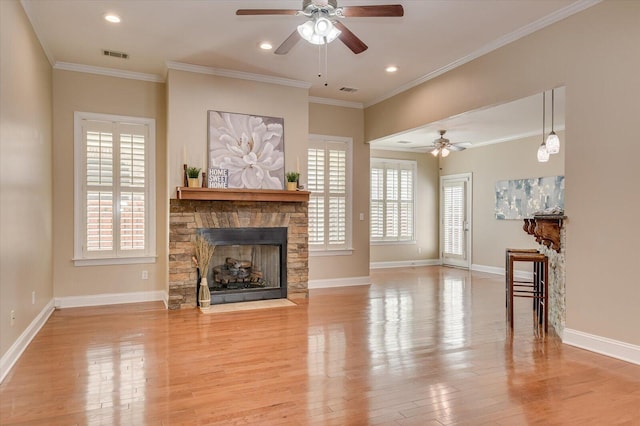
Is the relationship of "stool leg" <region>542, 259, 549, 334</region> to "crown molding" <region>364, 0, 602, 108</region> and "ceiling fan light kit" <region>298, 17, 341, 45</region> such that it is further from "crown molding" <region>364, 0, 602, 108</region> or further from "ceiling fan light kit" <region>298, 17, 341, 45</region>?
"ceiling fan light kit" <region>298, 17, 341, 45</region>

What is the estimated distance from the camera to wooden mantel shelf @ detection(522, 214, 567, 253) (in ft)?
13.3

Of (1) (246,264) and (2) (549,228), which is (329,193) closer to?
(1) (246,264)

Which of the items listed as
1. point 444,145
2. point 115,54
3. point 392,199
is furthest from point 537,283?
point 115,54

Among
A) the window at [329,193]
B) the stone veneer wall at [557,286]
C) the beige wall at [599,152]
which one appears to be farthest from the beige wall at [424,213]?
the beige wall at [599,152]

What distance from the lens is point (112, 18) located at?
13.5ft

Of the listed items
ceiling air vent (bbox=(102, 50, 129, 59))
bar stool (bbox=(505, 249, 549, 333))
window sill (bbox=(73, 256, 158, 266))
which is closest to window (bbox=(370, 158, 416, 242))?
bar stool (bbox=(505, 249, 549, 333))

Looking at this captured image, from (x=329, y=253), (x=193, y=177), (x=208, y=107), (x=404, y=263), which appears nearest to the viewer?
(x=193, y=177)

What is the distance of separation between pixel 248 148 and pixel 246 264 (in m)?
1.64

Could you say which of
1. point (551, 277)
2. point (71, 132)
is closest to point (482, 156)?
point (551, 277)

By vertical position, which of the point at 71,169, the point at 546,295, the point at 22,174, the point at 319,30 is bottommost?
the point at 546,295

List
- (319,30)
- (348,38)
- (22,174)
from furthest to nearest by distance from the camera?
1. (22,174)
2. (348,38)
3. (319,30)

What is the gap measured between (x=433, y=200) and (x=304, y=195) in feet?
17.4

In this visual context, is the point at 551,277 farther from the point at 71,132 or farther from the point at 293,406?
the point at 71,132

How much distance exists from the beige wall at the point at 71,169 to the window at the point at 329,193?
2.34 meters
